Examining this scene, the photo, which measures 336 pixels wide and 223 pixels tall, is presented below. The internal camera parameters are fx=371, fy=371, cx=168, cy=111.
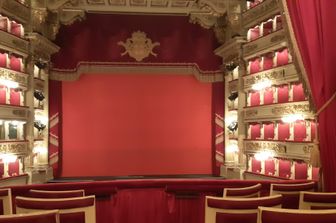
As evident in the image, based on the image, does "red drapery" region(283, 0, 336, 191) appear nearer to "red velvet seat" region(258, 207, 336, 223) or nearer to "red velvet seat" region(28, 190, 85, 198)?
"red velvet seat" region(258, 207, 336, 223)

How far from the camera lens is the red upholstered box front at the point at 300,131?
7.66 m

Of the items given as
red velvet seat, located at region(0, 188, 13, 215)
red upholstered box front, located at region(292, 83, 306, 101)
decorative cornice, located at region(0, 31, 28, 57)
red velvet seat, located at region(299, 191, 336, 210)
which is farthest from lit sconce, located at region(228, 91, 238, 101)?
red velvet seat, located at region(0, 188, 13, 215)

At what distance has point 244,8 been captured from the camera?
989cm

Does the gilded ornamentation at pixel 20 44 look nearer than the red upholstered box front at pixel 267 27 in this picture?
Yes

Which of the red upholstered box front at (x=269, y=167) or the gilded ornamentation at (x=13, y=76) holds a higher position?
the gilded ornamentation at (x=13, y=76)

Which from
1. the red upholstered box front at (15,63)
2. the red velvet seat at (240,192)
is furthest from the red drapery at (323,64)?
the red upholstered box front at (15,63)

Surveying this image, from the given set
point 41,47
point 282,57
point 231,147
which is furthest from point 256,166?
point 41,47

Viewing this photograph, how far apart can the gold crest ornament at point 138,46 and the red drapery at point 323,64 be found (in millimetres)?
7300

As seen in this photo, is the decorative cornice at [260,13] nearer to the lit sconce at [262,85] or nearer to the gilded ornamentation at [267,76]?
the gilded ornamentation at [267,76]

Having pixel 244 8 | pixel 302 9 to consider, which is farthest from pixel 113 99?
pixel 302 9

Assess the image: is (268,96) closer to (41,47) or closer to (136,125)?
(136,125)

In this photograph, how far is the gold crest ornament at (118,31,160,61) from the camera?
11.0m

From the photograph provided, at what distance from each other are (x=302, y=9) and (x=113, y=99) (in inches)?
296

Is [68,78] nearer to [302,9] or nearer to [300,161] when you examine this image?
[300,161]
